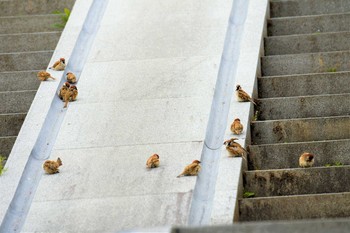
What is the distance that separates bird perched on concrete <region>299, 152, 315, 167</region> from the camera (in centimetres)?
1119

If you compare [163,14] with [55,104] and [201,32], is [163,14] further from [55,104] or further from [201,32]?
[55,104]

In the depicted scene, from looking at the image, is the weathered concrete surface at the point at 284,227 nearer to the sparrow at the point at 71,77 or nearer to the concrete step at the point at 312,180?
the concrete step at the point at 312,180

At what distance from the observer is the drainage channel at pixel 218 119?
433 inches

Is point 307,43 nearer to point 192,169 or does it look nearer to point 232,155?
point 232,155

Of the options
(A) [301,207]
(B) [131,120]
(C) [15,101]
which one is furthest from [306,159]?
(C) [15,101]

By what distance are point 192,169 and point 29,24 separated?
5523mm

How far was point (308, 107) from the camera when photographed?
492 inches

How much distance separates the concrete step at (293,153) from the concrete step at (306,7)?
13.2ft

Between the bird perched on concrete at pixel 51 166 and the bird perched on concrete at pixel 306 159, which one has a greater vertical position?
the bird perched on concrete at pixel 306 159

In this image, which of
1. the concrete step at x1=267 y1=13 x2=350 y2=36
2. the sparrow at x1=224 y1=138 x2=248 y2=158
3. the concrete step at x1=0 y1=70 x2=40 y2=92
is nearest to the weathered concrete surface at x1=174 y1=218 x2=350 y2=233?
the sparrow at x1=224 y1=138 x2=248 y2=158

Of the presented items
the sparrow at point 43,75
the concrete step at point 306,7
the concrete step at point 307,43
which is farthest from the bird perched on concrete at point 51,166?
the concrete step at point 306,7

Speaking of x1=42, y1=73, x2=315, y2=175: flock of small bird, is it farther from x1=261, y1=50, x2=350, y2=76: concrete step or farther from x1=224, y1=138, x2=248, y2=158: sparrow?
x1=261, y1=50, x2=350, y2=76: concrete step

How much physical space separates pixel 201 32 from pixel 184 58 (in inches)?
28.9

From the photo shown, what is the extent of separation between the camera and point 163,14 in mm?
15203
